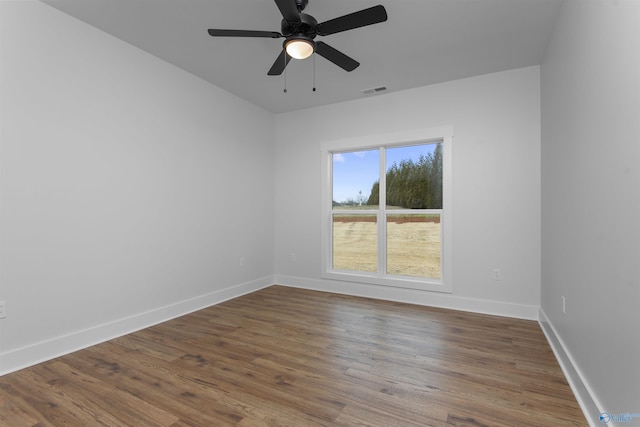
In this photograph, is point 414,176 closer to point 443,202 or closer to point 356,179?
point 443,202

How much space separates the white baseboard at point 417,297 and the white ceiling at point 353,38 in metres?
2.54

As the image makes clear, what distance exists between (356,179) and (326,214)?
2.18ft

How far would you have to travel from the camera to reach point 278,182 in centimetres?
479

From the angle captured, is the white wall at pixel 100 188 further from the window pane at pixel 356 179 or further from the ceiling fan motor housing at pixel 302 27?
the ceiling fan motor housing at pixel 302 27

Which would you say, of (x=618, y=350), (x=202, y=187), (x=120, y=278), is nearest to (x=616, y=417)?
(x=618, y=350)

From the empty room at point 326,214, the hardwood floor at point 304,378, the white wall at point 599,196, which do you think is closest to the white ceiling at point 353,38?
the empty room at point 326,214

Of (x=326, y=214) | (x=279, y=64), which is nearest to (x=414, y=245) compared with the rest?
(x=326, y=214)

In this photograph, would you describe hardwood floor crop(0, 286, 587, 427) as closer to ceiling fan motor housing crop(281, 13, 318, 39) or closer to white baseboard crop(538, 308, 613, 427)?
white baseboard crop(538, 308, 613, 427)

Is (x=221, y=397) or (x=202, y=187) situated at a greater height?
(x=202, y=187)

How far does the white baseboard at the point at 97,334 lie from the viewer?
214 centimetres

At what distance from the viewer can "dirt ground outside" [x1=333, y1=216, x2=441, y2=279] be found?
383 centimetres

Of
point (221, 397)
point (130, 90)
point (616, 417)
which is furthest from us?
point (130, 90)

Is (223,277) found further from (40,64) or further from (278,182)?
(40,64)

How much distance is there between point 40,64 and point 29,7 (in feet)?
1.27
